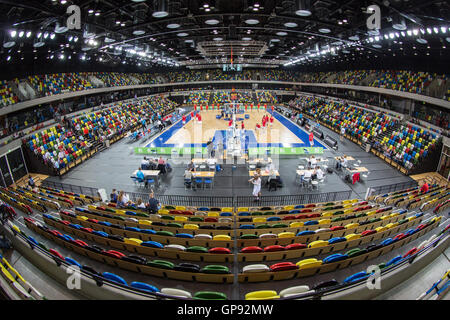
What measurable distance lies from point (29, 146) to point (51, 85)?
31.1 ft

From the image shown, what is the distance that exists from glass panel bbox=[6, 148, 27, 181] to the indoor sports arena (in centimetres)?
12

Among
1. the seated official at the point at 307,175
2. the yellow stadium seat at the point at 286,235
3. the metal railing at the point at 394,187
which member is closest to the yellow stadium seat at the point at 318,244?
the yellow stadium seat at the point at 286,235

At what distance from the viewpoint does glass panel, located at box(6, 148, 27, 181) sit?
17.0 meters

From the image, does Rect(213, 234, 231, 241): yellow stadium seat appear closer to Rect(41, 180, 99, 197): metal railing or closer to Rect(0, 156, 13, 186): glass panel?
Rect(41, 180, 99, 197): metal railing

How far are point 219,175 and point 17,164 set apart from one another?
55.6ft

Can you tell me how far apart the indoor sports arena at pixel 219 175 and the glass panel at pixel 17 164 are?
0.12 m

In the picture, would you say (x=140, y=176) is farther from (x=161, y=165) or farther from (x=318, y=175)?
(x=318, y=175)

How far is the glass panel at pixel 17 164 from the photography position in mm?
17047

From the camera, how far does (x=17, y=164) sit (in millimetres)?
17641

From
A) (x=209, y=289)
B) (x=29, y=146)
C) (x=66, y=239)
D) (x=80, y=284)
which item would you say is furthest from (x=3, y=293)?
(x=29, y=146)

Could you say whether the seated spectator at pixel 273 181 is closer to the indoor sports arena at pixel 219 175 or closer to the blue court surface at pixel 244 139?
the indoor sports arena at pixel 219 175

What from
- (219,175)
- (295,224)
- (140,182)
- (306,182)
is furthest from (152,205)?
(306,182)

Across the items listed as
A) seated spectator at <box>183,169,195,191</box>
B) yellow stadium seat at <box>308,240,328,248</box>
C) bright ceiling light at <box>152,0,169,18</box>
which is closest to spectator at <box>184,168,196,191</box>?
seated spectator at <box>183,169,195,191</box>

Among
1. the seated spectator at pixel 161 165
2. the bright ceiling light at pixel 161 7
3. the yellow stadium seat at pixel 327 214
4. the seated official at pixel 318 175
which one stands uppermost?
the bright ceiling light at pixel 161 7
